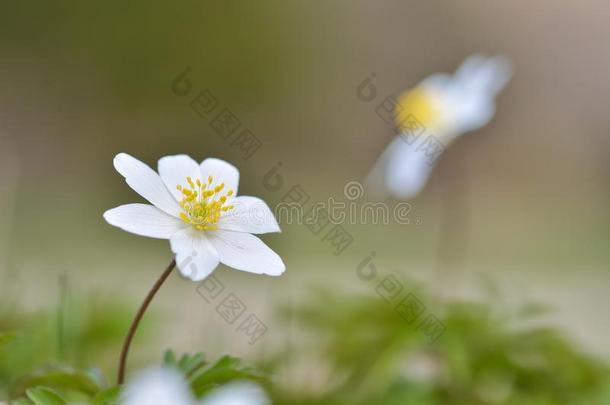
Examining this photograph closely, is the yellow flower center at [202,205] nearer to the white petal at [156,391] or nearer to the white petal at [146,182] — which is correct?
the white petal at [146,182]

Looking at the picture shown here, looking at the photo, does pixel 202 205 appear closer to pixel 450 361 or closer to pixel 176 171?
pixel 176 171

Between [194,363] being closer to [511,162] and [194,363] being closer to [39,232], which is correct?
[39,232]

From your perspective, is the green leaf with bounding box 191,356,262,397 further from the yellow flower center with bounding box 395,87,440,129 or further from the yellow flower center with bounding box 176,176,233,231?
the yellow flower center with bounding box 395,87,440,129

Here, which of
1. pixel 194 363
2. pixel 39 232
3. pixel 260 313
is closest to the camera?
pixel 194 363

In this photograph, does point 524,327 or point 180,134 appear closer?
point 524,327

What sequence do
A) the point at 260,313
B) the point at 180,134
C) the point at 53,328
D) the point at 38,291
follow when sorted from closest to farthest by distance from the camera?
the point at 53,328 < the point at 38,291 < the point at 260,313 < the point at 180,134

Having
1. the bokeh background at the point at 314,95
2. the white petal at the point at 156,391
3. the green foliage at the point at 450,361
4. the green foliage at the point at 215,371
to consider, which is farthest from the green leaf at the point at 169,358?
the bokeh background at the point at 314,95

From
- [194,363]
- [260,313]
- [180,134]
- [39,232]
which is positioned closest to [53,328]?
[194,363]
